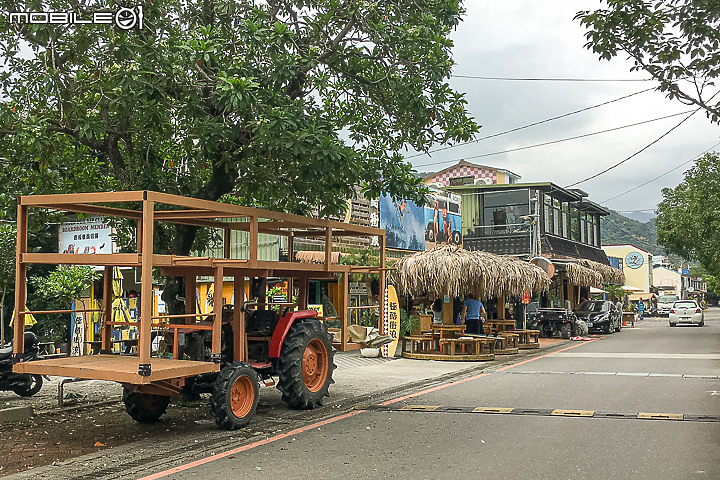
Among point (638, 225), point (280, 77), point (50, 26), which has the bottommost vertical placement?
point (280, 77)

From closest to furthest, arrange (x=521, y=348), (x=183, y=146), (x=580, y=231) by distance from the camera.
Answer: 1. (x=183, y=146)
2. (x=521, y=348)
3. (x=580, y=231)

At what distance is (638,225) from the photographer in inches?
5482

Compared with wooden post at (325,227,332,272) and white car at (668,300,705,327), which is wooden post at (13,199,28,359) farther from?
white car at (668,300,705,327)

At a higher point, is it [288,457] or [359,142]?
[359,142]

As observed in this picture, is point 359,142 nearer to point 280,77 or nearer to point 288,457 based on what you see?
point 280,77

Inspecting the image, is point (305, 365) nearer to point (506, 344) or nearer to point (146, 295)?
point (146, 295)

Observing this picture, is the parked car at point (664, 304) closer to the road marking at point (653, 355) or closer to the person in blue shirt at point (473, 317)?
the road marking at point (653, 355)

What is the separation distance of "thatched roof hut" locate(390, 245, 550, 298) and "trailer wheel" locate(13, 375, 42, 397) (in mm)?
10365

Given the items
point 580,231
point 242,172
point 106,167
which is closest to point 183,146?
point 242,172

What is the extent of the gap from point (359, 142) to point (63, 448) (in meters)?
6.26

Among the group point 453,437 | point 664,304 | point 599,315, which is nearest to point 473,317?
point 453,437

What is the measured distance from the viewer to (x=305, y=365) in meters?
10.4

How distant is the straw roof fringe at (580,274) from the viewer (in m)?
29.0

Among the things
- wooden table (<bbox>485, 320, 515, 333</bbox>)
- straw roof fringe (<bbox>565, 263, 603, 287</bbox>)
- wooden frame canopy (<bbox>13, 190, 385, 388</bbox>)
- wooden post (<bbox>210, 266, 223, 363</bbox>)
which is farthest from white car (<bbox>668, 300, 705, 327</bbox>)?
wooden post (<bbox>210, 266, 223, 363</bbox>)
